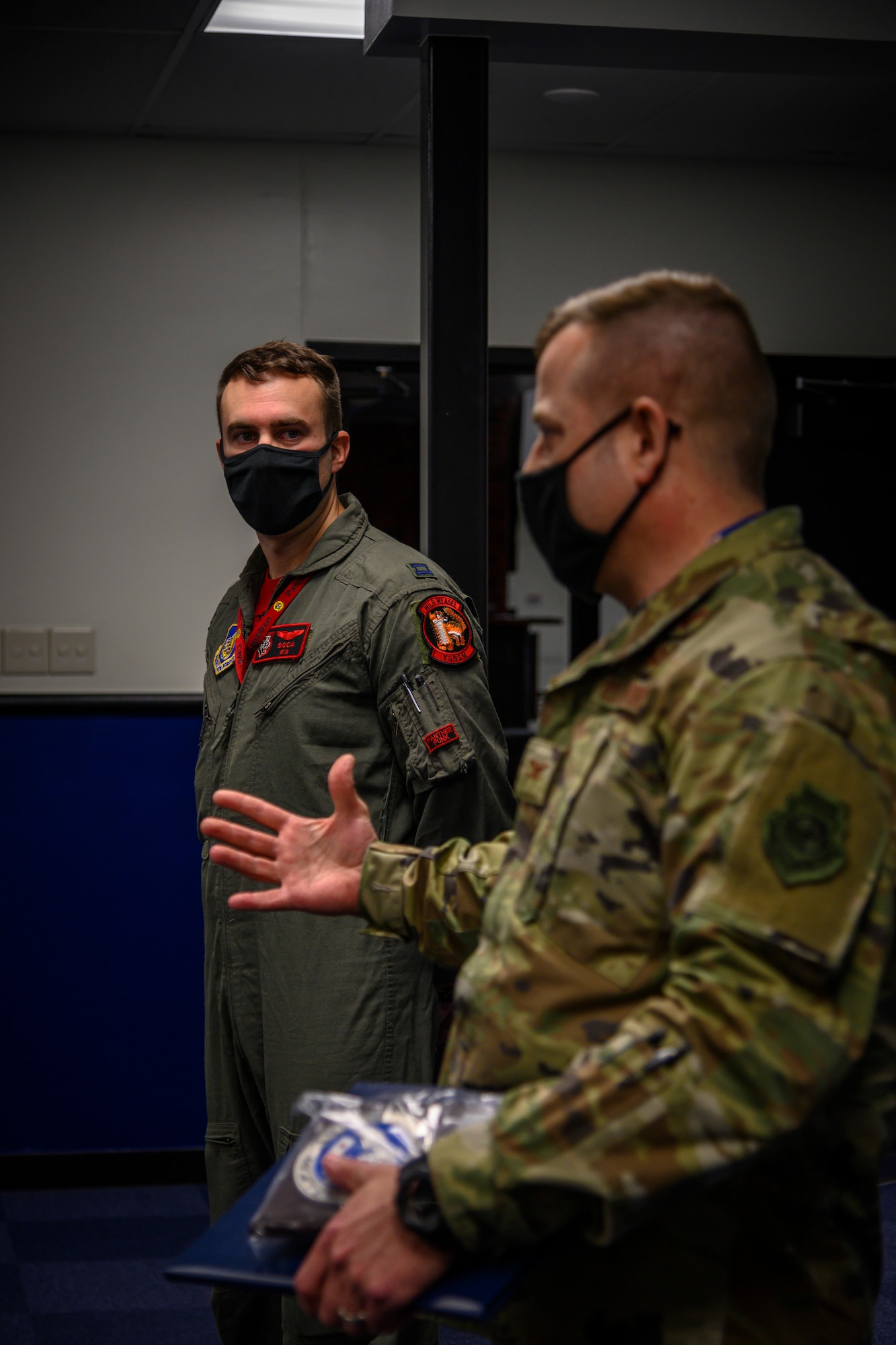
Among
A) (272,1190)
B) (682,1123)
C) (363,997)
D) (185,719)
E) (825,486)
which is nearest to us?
(682,1123)

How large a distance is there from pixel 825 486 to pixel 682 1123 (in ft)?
11.2

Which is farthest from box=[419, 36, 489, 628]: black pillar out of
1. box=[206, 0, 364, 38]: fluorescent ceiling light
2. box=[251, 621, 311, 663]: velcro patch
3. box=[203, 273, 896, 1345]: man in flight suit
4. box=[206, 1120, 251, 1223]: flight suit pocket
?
box=[203, 273, 896, 1345]: man in flight suit

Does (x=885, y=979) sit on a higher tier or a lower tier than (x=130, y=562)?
lower

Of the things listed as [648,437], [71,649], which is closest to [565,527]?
[648,437]

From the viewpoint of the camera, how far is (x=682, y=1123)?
2.81 ft

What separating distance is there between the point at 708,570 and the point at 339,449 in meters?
1.19

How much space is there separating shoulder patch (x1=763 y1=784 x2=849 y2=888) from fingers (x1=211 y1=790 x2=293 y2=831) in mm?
576

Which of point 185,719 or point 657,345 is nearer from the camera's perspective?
point 657,345

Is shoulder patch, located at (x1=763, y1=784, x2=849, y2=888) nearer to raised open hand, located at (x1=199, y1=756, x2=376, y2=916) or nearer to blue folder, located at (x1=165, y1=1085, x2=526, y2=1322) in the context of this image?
blue folder, located at (x1=165, y1=1085, x2=526, y2=1322)

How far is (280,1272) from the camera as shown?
3.00 ft

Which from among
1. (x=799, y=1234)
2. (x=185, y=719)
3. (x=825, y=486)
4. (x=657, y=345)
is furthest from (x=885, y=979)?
(x=825, y=486)

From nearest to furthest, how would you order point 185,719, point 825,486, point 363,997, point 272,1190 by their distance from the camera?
1. point 272,1190
2. point 363,997
3. point 185,719
4. point 825,486

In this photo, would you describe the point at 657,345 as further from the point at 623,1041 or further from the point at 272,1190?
the point at 272,1190

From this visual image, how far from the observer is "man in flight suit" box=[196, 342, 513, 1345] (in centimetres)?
187
